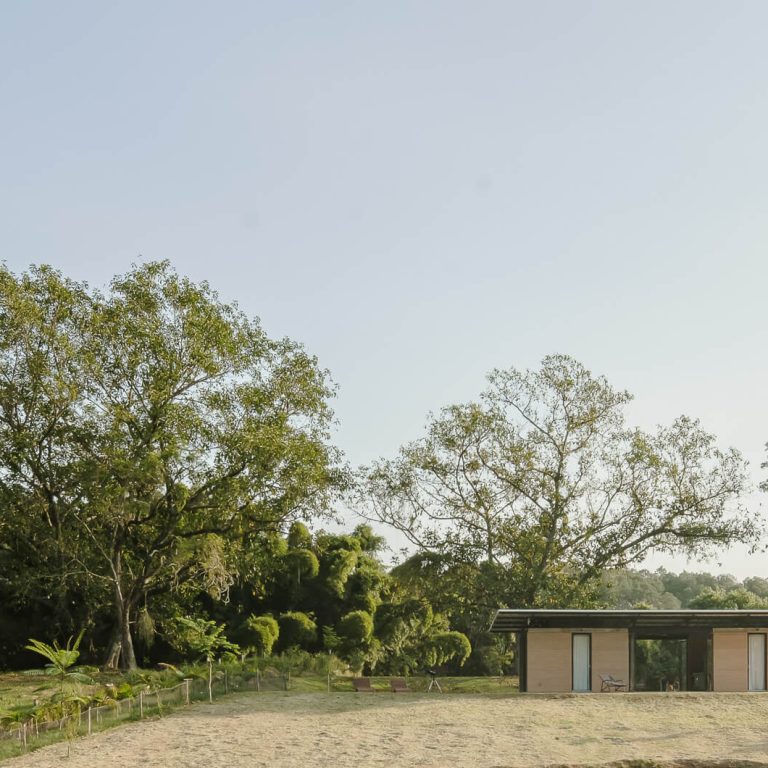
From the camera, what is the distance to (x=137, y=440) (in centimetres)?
2934

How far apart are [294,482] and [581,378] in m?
10.4

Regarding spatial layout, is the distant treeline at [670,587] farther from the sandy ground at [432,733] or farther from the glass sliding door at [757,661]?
the sandy ground at [432,733]

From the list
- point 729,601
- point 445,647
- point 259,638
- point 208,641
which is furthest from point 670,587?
point 208,641

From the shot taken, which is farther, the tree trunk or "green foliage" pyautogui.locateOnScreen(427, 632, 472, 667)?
"green foliage" pyautogui.locateOnScreen(427, 632, 472, 667)

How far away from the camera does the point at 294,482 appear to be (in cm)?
2995

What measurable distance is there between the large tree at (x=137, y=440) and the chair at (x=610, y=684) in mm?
10579

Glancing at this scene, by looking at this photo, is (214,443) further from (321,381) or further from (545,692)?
(545,692)

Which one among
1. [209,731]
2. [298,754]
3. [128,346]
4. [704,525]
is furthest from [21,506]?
[704,525]

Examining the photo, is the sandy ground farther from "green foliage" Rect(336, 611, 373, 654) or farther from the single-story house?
"green foliage" Rect(336, 611, 373, 654)

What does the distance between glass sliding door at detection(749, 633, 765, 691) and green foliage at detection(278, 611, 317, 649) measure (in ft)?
47.1

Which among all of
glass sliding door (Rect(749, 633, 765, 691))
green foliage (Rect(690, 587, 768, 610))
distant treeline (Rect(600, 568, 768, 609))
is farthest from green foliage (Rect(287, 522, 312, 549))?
distant treeline (Rect(600, 568, 768, 609))

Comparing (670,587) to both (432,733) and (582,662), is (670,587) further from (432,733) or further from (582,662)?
(432,733)

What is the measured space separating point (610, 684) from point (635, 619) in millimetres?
1827

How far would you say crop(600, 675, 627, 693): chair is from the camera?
81.8 feet
